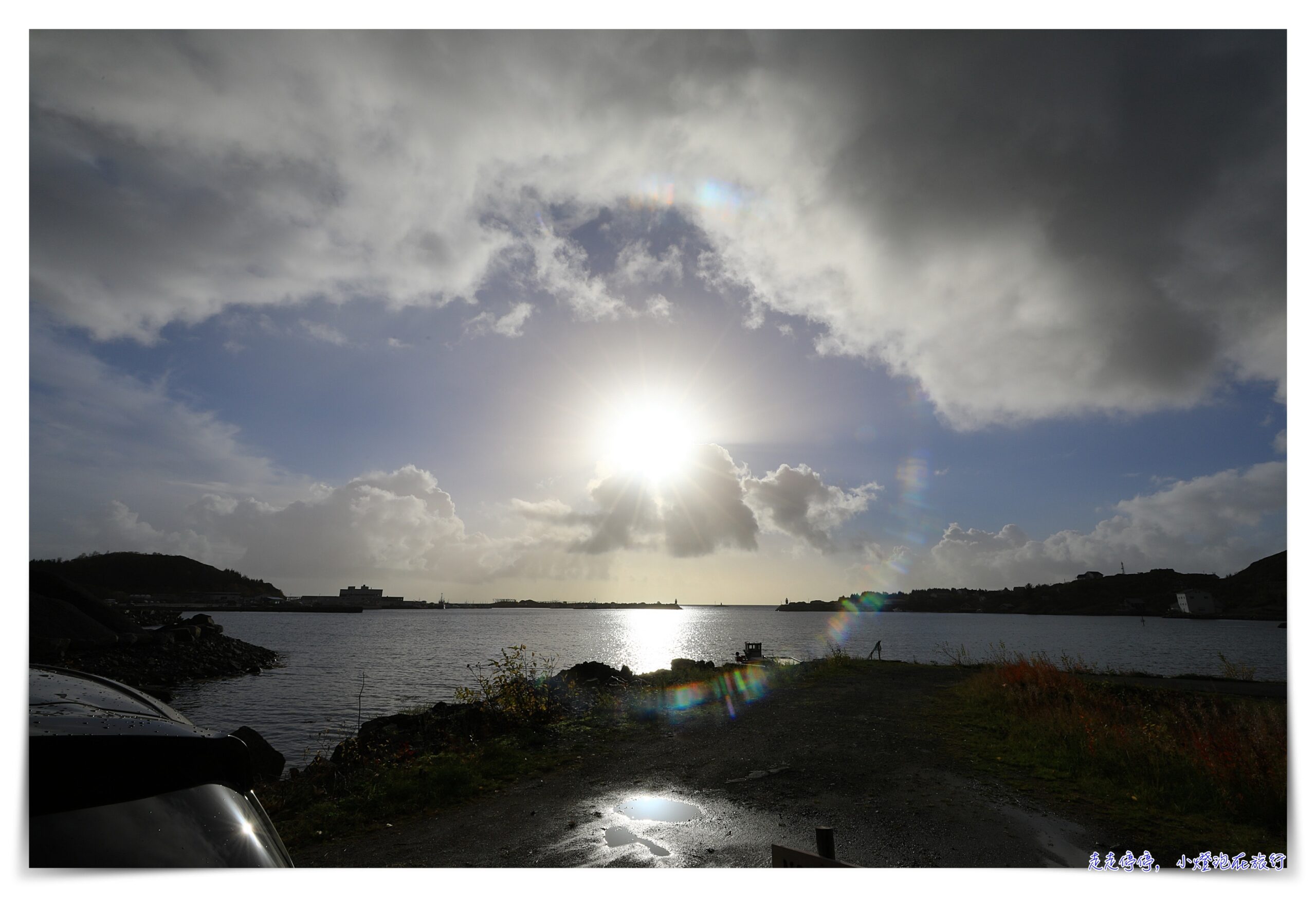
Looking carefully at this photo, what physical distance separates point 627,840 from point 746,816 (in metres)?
1.70

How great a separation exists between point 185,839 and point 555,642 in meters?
90.7

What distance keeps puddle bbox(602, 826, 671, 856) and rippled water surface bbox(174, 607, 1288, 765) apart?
22.2ft

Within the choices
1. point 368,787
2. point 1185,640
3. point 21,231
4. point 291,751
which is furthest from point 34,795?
point 1185,640

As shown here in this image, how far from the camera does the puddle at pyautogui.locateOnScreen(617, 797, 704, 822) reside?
7948 mm

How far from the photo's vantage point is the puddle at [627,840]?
6.85 metres

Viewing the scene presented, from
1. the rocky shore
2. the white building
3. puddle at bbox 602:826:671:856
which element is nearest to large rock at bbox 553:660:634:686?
puddle at bbox 602:826:671:856

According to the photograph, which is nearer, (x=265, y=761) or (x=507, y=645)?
(x=265, y=761)

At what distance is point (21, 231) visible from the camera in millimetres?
6242

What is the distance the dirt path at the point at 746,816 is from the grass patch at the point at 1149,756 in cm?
86

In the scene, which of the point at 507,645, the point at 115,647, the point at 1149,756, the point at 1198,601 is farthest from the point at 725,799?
the point at 1198,601

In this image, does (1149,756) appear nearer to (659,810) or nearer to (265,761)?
(659,810)

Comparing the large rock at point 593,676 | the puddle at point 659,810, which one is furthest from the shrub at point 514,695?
the large rock at point 593,676

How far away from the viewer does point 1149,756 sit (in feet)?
30.9

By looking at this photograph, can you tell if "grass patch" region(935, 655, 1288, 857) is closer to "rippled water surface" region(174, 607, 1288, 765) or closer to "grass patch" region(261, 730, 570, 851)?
"rippled water surface" region(174, 607, 1288, 765)
